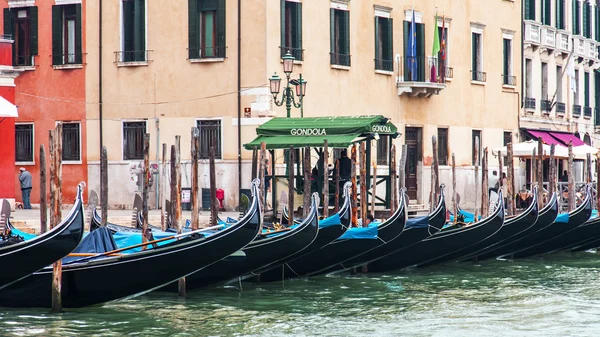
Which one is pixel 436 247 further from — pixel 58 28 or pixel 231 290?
pixel 58 28

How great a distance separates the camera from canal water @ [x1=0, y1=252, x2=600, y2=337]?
11711 mm

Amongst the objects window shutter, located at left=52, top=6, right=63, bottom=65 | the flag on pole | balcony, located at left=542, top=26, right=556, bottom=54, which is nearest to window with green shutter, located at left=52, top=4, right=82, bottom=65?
window shutter, located at left=52, top=6, right=63, bottom=65

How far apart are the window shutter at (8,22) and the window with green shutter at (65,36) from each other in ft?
2.85

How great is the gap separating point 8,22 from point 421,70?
7.84 meters

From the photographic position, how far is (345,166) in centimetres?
2042

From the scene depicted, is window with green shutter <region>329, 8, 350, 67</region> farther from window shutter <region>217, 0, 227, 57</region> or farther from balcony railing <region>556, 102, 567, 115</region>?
balcony railing <region>556, 102, 567, 115</region>

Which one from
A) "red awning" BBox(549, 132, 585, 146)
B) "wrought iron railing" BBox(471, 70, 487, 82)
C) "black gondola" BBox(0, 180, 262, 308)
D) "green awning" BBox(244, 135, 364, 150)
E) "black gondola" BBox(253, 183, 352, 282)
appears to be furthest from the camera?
"red awning" BBox(549, 132, 585, 146)

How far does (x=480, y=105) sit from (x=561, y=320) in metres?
15.5

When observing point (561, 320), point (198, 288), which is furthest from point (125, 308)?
→ point (561, 320)

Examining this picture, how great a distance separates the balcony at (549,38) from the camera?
30266 millimetres

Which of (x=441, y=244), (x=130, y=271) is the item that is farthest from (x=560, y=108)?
(x=130, y=271)

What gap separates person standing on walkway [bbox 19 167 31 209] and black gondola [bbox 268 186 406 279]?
8.08 meters

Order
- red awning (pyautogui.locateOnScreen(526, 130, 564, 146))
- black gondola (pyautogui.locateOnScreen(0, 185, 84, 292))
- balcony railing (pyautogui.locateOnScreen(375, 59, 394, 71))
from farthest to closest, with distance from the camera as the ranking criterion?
red awning (pyautogui.locateOnScreen(526, 130, 564, 146)) < balcony railing (pyautogui.locateOnScreen(375, 59, 394, 71)) < black gondola (pyautogui.locateOnScreen(0, 185, 84, 292))

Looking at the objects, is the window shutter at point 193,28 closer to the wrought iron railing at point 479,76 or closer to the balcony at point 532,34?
the wrought iron railing at point 479,76
